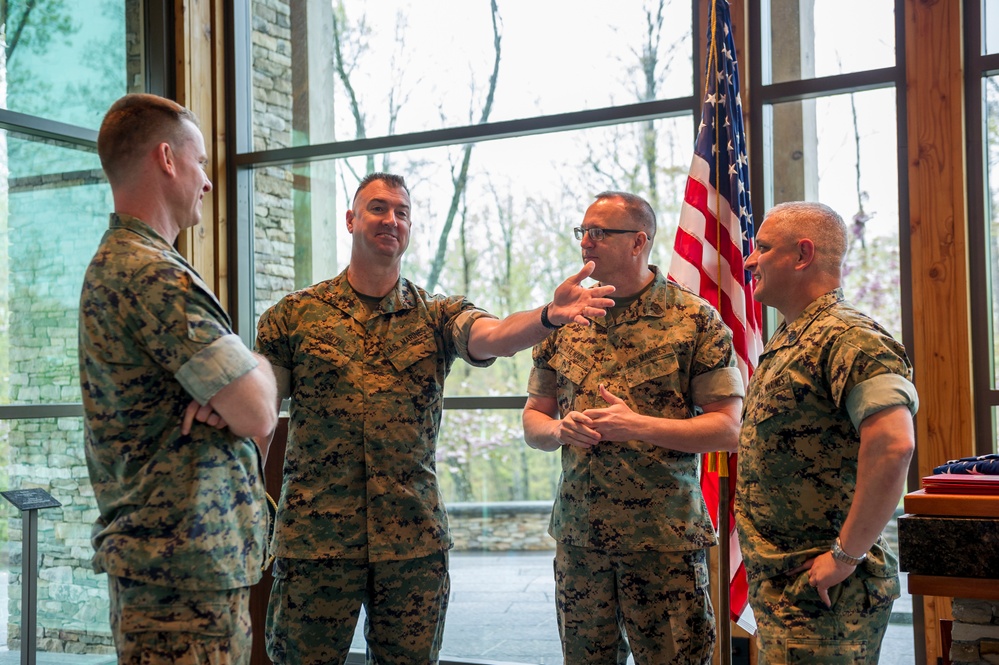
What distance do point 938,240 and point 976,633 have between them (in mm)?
1801

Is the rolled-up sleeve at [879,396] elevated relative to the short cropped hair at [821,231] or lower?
lower

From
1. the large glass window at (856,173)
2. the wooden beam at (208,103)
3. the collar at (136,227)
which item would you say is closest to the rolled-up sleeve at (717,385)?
the large glass window at (856,173)

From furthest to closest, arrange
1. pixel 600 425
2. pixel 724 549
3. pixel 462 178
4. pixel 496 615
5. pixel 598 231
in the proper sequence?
pixel 462 178 → pixel 496 615 → pixel 724 549 → pixel 598 231 → pixel 600 425

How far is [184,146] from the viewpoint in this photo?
6.77 feet

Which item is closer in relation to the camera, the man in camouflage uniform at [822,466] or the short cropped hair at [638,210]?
the man in camouflage uniform at [822,466]

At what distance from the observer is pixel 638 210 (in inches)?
112

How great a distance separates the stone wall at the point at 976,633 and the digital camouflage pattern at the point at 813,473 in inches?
6.3

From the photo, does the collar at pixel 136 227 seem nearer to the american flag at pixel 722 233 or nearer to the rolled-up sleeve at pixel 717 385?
the rolled-up sleeve at pixel 717 385

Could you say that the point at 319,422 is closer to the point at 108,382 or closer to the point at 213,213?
the point at 108,382

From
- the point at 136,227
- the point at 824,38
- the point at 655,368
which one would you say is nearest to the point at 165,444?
the point at 136,227

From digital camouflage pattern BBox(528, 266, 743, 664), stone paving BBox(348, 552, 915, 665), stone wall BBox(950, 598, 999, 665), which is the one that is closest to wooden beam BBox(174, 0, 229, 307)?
stone paving BBox(348, 552, 915, 665)

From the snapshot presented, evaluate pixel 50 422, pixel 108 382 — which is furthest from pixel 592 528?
pixel 50 422

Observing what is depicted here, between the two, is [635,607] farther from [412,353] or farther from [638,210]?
[638,210]

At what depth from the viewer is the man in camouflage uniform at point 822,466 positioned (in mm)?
2068
